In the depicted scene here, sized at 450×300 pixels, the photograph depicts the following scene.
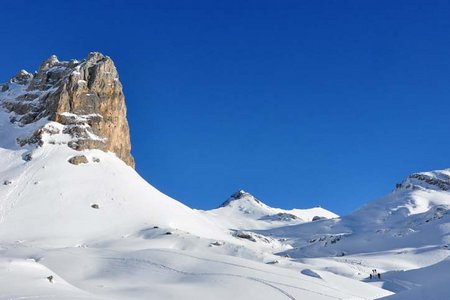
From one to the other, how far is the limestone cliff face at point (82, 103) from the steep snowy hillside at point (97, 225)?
10.9 inches

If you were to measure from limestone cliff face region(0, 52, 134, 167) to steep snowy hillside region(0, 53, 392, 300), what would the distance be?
276 mm

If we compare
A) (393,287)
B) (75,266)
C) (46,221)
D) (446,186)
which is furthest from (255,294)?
(446,186)

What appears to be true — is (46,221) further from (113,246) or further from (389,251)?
(389,251)

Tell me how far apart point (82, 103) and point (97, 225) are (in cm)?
4397

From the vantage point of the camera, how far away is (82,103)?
116375mm

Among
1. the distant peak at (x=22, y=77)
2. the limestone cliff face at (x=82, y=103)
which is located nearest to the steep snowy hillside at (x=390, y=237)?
the limestone cliff face at (x=82, y=103)

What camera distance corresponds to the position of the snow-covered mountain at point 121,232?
37.1 m

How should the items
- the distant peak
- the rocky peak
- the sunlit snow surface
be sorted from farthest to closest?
the rocky peak < the distant peak < the sunlit snow surface

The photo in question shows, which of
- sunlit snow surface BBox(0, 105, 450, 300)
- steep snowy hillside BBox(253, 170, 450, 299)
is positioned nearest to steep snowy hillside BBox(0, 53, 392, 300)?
→ sunlit snow surface BBox(0, 105, 450, 300)

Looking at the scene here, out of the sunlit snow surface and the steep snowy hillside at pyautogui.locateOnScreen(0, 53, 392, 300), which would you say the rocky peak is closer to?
the sunlit snow surface

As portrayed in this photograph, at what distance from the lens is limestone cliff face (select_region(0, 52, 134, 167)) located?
4417 inches

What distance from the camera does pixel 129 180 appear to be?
10356 cm

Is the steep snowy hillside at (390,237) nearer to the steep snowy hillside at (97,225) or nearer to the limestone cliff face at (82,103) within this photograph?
the steep snowy hillside at (97,225)

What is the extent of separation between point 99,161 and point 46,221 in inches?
1123
